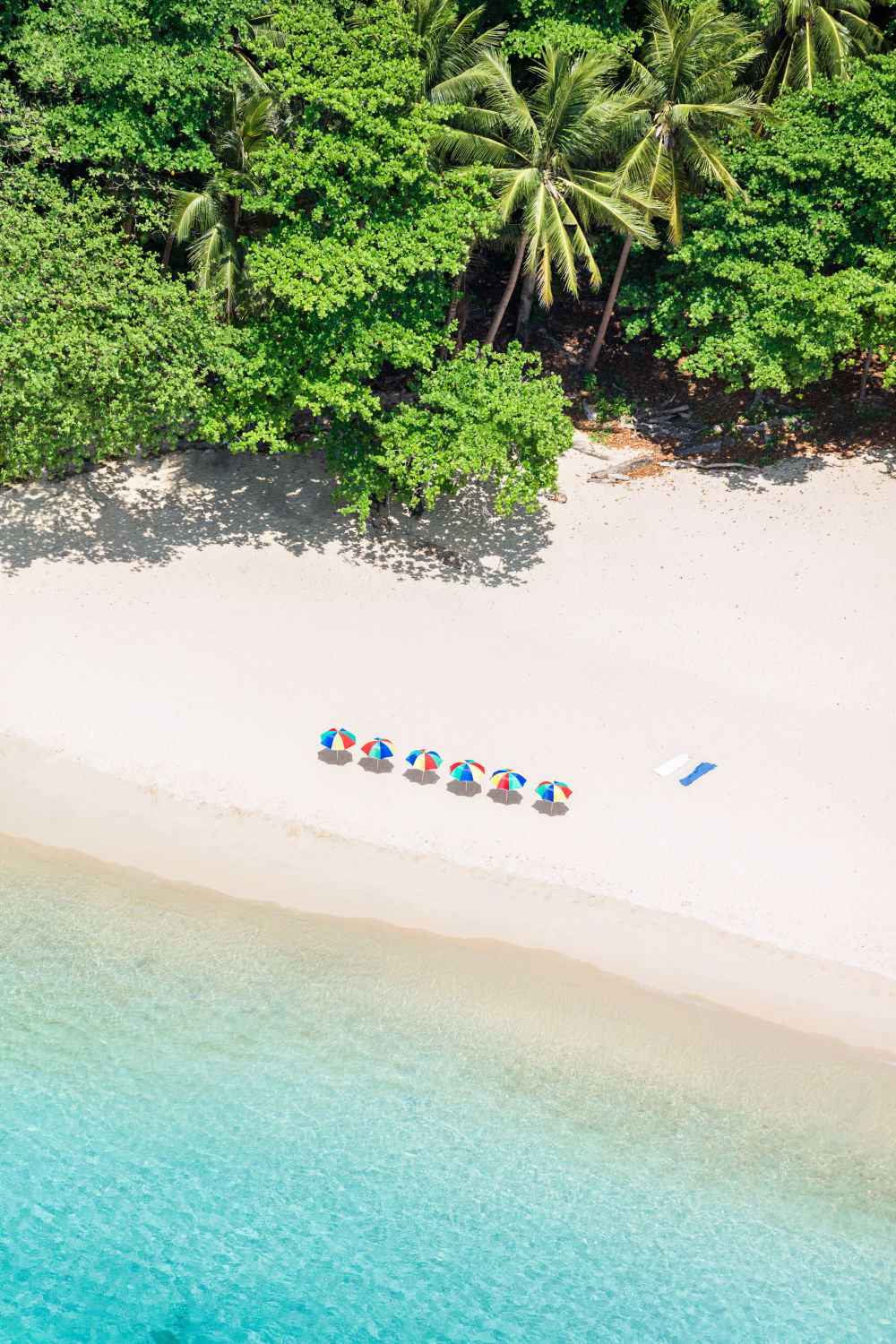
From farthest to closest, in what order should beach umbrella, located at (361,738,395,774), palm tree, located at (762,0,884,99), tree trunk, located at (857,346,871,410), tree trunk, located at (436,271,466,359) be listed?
tree trunk, located at (857,346,871,410) → palm tree, located at (762,0,884,99) → tree trunk, located at (436,271,466,359) → beach umbrella, located at (361,738,395,774)

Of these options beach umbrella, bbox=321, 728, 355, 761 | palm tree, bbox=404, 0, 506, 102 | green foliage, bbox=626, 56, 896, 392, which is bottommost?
beach umbrella, bbox=321, 728, 355, 761

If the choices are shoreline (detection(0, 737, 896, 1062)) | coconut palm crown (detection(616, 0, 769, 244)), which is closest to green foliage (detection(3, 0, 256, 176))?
coconut palm crown (detection(616, 0, 769, 244))

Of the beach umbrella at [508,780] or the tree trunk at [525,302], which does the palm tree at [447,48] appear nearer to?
the tree trunk at [525,302]

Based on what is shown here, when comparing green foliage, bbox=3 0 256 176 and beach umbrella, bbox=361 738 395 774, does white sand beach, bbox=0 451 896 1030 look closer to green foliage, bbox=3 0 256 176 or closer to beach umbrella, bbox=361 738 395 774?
beach umbrella, bbox=361 738 395 774

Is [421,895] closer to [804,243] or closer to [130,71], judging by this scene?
[130,71]

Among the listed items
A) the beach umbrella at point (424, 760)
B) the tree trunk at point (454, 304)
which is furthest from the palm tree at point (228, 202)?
the beach umbrella at point (424, 760)

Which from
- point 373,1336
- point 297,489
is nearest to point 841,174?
point 297,489
